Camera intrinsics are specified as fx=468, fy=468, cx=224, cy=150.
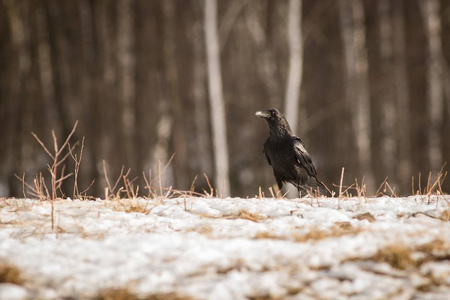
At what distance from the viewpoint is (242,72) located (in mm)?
14844

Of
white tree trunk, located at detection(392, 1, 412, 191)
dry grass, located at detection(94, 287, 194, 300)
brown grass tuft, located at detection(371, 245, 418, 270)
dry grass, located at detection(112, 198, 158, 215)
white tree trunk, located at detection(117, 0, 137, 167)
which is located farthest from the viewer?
white tree trunk, located at detection(392, 1, 412, 191)

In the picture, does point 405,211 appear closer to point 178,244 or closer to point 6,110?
point 178,244

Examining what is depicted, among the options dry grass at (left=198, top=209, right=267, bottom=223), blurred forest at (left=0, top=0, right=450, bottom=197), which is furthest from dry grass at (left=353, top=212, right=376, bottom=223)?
blurred forest at (left=0, top=0, right=450, bottom=197)

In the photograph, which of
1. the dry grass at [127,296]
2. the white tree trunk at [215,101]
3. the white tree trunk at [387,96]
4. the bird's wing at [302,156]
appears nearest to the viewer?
the dry grass at [127,296]

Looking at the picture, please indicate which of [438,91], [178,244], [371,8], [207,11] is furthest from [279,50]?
[178,244]

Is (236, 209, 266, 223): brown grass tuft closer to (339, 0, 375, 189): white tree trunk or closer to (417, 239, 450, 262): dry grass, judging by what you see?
(417, 239, 450, 262): dry grass

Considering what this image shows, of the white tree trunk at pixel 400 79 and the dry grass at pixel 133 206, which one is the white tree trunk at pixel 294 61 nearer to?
the white tree trunk at pixel 400 79

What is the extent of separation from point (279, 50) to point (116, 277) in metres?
Answer: 10.7

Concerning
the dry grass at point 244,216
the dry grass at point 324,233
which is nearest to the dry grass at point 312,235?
the dry grass at point 324,233

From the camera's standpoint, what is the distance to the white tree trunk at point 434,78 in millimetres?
12289

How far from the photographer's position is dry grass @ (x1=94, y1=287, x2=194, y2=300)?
227cm

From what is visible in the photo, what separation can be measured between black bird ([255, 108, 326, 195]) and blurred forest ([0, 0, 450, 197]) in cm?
464

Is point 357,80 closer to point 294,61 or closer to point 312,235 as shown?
point 294,61

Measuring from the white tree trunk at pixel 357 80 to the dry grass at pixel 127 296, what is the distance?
1044cm
